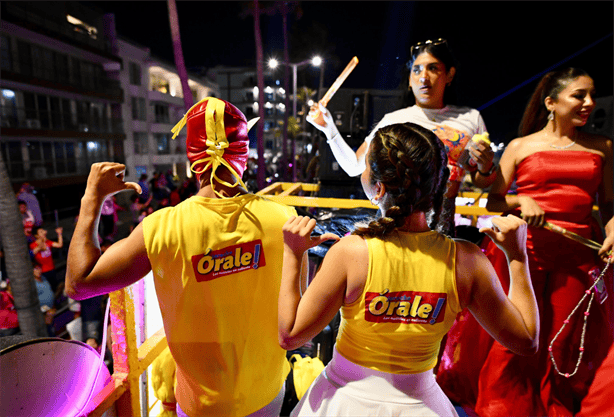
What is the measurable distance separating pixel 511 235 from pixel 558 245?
3.22 feet

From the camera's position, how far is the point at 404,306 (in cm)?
100

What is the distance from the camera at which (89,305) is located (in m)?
3.88

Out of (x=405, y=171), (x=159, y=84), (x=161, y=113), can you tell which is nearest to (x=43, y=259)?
(x=405, y=171)

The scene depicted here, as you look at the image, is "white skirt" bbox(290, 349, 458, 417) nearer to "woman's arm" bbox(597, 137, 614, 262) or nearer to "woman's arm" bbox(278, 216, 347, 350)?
"woman's arm" bbox(278, 216, 347, 350)

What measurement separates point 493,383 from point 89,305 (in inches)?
162

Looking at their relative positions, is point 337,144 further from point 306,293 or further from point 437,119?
point 306,293

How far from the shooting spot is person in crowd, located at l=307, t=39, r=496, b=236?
174cm

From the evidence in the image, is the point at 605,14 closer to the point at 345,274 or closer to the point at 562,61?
the point at 562,61

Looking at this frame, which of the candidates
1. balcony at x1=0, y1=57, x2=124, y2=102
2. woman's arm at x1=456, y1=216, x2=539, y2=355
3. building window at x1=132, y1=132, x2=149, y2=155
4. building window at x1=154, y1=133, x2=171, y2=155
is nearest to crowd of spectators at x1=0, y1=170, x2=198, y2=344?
woman's arm at x1=456, y1=216, x2=539, y2=355

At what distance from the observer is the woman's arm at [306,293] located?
982mm

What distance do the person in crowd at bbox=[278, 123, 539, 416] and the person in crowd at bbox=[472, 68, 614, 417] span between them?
82cm

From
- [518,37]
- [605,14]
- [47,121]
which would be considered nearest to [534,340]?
[518,37]

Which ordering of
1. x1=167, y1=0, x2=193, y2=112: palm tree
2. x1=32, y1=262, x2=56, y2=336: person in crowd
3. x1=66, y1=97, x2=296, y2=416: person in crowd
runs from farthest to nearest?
x1=32, y1=262, x2=56, y2=336: person in crowd < x1=167, y1=0, x2=193, y2=112: palm tree < x1=66, y1=97, x2=296, y2=416: person in crowd

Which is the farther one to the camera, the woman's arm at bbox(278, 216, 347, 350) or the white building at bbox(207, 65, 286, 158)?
the white building at bbox(207, 65, 286, 158)
